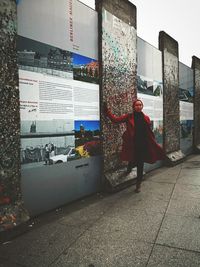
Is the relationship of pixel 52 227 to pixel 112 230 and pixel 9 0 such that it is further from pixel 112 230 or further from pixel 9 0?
pixel 9 0

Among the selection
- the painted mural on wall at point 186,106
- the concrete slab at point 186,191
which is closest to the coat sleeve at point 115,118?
the concrete slab at point 186,191

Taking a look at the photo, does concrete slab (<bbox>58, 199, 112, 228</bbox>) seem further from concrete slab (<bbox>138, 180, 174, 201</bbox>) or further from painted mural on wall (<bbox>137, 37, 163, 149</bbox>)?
painted mural on wall (<bbox>137, 37, 163, 149</bbox>)

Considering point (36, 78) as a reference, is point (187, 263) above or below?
below

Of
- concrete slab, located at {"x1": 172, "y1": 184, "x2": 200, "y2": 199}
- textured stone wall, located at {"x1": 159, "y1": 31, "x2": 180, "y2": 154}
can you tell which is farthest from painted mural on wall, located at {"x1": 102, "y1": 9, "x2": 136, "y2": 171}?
textured stone wall, located at {"x1": 159, "y1": 31, "x2": 180, "y2": 154}

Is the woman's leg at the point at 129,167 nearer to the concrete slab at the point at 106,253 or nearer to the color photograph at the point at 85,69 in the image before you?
the color photograph at the point at 85,69

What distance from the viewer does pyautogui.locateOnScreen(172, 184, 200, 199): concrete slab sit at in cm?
496

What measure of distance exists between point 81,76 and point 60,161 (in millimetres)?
1571

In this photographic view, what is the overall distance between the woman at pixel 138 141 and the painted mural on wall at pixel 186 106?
208 inches

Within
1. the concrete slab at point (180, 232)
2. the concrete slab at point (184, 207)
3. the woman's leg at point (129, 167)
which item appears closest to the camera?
the concrete slab at point (180, 232)

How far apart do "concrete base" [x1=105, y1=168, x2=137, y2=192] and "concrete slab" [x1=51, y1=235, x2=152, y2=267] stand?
83.0 inches

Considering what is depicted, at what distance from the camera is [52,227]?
349 centimetres

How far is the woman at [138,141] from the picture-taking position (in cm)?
513

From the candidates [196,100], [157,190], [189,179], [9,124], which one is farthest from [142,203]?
[196,100]

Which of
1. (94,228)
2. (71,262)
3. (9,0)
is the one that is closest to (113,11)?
(9,0)
